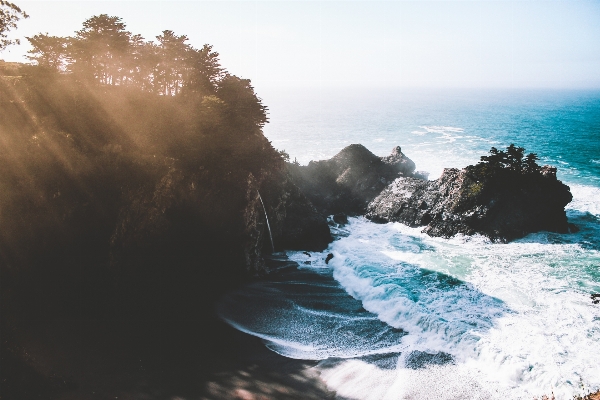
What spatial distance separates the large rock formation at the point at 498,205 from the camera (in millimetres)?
31703

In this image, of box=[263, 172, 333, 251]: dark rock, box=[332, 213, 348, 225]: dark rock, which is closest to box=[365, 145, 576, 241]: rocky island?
box=[332, 213, 348, 225]: dark rock

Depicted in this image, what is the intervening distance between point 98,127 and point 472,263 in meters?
29.6

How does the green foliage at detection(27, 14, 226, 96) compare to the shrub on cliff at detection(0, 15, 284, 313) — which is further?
the green foliage at detection(27, 14, 226, 96)

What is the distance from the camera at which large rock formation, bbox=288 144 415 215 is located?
42.6 metres

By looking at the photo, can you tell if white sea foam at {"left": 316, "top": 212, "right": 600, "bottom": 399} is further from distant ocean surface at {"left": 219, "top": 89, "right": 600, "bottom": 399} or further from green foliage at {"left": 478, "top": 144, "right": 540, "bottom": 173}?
green foliage at {"left": 478, "top": 144, "right": 540, "bottom": 173}

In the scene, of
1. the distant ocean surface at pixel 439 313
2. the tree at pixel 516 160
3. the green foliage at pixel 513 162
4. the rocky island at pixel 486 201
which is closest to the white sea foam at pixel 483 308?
the distant ocean surface at pixel 439 313

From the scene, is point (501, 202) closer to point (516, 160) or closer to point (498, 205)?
point (498, 205)

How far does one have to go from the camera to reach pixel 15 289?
56.3ft

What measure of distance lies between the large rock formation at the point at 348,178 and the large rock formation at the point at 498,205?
895cm

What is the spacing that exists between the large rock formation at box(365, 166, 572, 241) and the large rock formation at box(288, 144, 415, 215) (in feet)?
29.4

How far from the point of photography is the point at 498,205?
32344 millimetres

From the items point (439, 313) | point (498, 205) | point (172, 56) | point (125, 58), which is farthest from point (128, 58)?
point (498, 205)

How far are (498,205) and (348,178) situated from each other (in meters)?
17.9

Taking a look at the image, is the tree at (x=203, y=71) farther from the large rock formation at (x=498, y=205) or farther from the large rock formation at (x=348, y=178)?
the large rock formation at (x=498, y=205)
